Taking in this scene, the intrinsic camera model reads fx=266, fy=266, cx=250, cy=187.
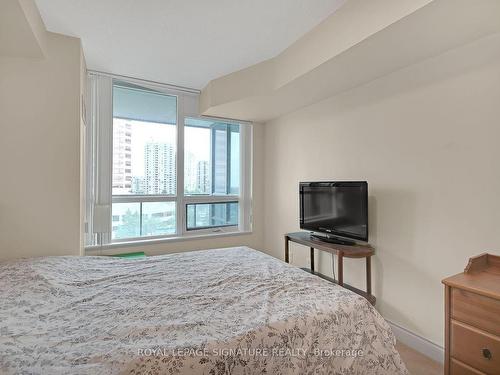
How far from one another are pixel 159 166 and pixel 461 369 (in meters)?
3.33

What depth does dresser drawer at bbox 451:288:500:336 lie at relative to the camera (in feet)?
4.39

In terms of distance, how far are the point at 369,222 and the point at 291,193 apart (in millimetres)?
1207

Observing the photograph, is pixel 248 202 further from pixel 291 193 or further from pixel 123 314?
pixel 123 314

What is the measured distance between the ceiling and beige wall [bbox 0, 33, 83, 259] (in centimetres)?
33

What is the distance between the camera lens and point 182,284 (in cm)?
160

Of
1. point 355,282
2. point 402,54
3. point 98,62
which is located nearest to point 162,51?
point 98,62

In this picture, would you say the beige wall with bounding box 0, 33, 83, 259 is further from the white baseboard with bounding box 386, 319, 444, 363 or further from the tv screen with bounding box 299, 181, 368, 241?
the white baseboard with bounding box 386, 319, 444, 363

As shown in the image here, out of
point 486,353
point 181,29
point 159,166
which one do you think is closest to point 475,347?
point 486,353

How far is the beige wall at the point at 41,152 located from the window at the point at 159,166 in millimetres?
643

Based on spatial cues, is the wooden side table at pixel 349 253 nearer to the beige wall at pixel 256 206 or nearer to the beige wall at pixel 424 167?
the beige wall at pixel 424 167

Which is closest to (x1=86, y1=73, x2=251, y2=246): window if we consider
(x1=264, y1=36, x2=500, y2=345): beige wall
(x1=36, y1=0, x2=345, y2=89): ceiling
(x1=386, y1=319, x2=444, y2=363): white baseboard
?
(x1=36, y1=0, x2=345, y2=89): ceiling

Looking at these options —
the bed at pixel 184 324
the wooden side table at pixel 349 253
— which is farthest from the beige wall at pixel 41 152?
the wooden side table at pixel 349 253

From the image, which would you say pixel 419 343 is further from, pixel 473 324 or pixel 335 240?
pixel 335 240

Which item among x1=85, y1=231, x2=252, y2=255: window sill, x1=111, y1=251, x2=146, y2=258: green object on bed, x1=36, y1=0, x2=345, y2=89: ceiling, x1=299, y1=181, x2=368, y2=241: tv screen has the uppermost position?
x1=36, y1=0, x2=345, y2=89: ceiling
